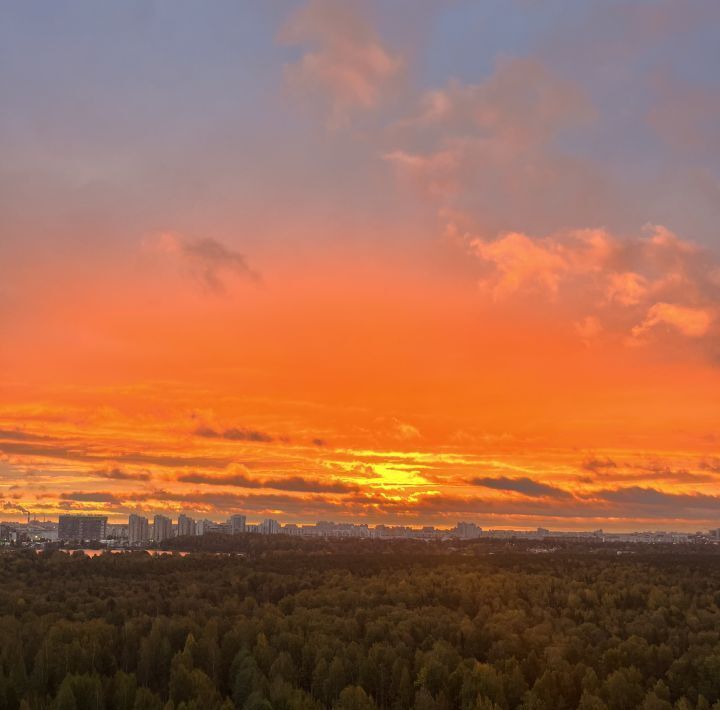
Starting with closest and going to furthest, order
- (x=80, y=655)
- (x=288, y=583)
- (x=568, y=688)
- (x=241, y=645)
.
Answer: (x=568, y=688), (x=80, y=655), (x=241, y=645), (x=288, y=583)

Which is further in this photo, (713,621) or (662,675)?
(713,621)

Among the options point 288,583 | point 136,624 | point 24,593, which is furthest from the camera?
A: point 288,583

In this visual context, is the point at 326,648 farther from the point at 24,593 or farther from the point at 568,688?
the point at 24,593

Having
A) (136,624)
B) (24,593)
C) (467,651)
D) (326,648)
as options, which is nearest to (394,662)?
(326,648)

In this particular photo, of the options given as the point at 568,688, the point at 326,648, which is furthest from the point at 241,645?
the point at 568,688

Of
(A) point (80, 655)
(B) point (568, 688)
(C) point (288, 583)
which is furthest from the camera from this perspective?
(C) point (288, 583)

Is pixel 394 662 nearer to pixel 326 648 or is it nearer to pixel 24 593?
pixel 326 648
